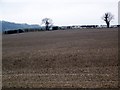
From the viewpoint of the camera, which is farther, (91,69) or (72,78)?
(91,69)

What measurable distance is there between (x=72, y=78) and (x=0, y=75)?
14.1 ft

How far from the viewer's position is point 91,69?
A: 52.2ft

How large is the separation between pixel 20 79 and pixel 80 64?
533 centimetres

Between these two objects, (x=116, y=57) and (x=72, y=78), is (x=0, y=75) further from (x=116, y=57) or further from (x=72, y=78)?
(x=116, y=57)

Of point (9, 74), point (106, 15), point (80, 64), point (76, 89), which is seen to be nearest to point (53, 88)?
point (76, 89)

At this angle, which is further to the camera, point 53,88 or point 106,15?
point 106,15

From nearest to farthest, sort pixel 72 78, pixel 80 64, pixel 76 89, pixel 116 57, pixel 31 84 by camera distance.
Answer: pixel 76 89
pixel 31 84
pixel 72 78
pixel 80 64
pixel 116 57

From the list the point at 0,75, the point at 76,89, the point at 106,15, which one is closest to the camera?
the point at 76,89

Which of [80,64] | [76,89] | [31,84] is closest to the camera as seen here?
[76,89]

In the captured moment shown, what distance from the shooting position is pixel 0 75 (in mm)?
15344

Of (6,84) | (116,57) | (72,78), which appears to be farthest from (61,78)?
(116,57)

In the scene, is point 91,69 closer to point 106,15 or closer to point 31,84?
point 31,84

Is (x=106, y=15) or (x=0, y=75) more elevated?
(x=106, y=15)

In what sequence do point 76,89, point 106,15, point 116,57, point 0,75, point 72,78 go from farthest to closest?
1. point 106,15
2. point 116,57
3. point 0,75
4. point 72,78
5. point 76,89
